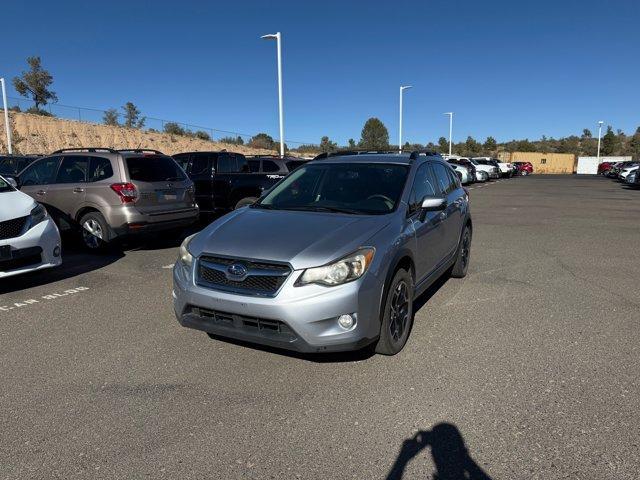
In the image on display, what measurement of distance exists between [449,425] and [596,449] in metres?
0.82

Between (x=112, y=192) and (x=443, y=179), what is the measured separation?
5284mm

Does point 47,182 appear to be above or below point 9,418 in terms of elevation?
above

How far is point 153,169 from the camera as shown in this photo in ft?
28.6

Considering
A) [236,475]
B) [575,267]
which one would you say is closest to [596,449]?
[236,475]

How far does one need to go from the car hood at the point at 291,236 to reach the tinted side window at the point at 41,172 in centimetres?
610

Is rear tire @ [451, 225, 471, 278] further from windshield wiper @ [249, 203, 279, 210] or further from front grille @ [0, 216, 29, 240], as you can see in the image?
front grille @ [0, 216, 29, 240]

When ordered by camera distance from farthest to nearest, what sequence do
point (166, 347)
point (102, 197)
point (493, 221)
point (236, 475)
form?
point (493, 221) → point (102, 197) → point (166, 347) → point (236, 475)

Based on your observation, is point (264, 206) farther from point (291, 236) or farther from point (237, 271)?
point (237, 271)

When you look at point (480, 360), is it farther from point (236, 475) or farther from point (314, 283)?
point (236, 475)

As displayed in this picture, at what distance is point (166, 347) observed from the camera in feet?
14.4

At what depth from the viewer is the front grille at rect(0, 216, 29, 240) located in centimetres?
597

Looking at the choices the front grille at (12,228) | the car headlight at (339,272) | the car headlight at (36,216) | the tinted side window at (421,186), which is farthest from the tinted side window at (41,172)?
the car headlight at (339,272)

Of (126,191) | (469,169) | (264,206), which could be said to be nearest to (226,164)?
(126,191)

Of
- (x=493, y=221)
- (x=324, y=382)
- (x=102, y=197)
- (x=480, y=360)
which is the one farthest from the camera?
(x=493, y=221)
